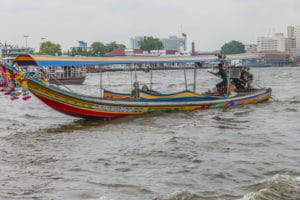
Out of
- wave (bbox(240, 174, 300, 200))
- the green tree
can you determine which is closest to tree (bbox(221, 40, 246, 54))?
the green tree

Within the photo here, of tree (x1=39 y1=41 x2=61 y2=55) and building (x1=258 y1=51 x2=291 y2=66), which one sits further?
building (x1=258 y1=51 x2=291 y2=66)

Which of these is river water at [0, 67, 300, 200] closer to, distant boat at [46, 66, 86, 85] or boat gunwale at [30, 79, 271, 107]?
boat gunwale at [30, 79, 271, 107]

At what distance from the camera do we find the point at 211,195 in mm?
Answer: 8773

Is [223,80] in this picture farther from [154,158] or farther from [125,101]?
[154,158]

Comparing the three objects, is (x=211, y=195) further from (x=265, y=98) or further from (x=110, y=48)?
(x=110, y=48)

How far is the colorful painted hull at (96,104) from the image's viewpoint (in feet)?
55.1

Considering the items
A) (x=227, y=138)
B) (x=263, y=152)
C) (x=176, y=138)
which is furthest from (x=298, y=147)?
(x=176, y=138)

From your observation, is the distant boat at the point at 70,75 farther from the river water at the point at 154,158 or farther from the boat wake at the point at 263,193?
the boat wake at the point at 263,193

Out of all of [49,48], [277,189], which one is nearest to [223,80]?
[277,189]

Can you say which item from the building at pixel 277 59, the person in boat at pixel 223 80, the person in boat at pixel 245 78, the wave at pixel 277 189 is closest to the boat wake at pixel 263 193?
the wave at pixel 277 189

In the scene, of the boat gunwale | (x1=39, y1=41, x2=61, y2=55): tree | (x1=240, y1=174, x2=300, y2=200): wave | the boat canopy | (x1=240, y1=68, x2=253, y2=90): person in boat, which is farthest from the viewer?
(x1=39, y1=41, x2=61, y2=55): tree

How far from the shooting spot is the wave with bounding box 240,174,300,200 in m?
8.54

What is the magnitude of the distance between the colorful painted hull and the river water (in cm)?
40

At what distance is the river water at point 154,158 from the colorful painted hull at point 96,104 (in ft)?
1.31
